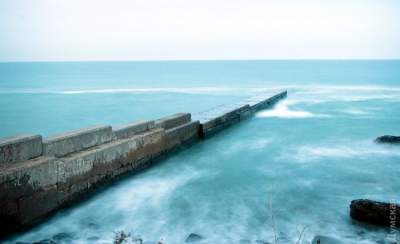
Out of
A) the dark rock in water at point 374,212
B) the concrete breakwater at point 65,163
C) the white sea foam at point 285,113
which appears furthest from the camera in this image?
the white sea foam at point 285,113

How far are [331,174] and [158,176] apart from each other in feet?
12.1

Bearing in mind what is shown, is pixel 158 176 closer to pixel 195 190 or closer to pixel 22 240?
pixel 195 190

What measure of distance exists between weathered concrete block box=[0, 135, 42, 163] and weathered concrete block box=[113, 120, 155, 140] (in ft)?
6.94

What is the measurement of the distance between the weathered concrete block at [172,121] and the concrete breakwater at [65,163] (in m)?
0.03

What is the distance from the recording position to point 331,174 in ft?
27.9

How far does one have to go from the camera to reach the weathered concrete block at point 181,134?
32.5ft

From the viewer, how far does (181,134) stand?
10539 millimetres

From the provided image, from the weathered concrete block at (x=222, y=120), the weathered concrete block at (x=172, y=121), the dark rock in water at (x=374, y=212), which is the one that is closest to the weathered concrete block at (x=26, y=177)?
the weathered concrete block at (x=172, y=121)

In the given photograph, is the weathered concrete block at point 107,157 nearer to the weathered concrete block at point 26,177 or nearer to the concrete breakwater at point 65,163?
the concrete breakwater at point 65,163

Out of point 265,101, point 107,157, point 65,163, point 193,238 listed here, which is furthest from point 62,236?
point 265,101

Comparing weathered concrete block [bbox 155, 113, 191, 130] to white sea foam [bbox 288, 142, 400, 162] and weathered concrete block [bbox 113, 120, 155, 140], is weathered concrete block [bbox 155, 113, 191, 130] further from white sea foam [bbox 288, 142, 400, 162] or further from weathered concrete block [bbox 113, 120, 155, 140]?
white sea foam [bbox 288, 142, 400, 162]

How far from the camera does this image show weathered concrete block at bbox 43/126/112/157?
20.3 feet

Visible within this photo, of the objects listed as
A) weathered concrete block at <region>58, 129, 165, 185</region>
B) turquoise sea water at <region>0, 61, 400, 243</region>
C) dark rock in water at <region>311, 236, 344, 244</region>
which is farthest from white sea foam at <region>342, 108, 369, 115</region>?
dark rock in water at <region>311, 236, 344, 244</region>

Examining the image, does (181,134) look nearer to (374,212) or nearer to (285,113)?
(374,212)
